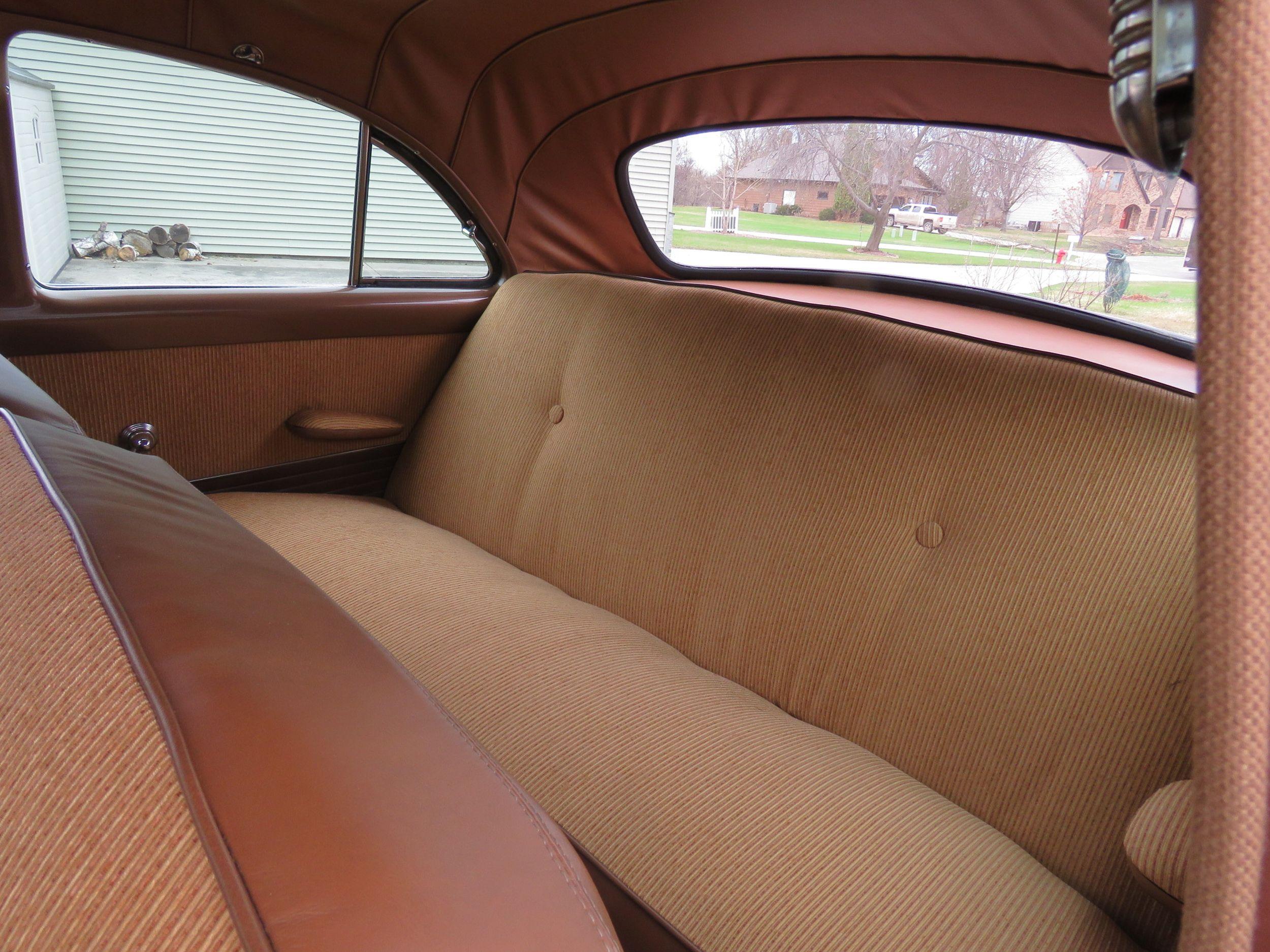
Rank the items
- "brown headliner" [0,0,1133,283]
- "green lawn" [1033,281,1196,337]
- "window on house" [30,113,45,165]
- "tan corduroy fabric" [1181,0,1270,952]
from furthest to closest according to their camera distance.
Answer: "window on house" [30,113,45,165]
"green lawn" [1033,281,1196,337]
"brown headliner" [0,0,1133,283]
"tan corduroy fabric" [1181,0,1270,952]

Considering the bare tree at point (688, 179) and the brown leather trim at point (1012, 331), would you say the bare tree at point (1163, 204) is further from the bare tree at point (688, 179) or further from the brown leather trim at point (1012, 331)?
the bare tree at point (688, 179)

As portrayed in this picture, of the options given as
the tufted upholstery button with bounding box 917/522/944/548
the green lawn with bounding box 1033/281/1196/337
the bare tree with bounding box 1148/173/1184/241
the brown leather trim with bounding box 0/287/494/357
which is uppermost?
the bare tree with bounding box 1148/173/1184/241

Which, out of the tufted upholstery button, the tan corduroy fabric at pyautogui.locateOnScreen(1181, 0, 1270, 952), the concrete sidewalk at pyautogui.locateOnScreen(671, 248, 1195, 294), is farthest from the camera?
the concrete sidewalk at pyautogui.locateOnScreen(671, 248, 1195, 294)

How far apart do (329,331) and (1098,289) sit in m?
1.80

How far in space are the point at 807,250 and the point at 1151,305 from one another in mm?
916

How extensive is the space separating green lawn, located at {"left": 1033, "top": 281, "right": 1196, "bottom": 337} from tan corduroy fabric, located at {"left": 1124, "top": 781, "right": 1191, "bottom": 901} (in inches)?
44.3

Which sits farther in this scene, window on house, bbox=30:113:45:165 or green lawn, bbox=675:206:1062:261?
green lawn, bbox=675:206:1062:261

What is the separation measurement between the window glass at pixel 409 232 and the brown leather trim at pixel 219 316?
0.08 metres

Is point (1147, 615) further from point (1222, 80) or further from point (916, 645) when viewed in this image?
point (1222, 80)

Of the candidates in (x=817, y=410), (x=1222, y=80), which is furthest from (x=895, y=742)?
(x=1222, y=80)

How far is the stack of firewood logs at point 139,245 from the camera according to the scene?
78.7 inches

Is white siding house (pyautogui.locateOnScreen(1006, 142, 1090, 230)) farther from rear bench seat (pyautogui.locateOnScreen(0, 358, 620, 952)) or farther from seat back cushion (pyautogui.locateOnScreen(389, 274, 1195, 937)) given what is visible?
rear bench seat (pyautogui.locateOnScreen(0, 358, 620, 952))

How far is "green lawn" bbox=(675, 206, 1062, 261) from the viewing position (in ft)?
6.57

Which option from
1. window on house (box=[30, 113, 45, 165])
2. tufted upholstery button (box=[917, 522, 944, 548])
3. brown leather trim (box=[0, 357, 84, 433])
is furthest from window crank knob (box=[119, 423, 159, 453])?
tufted upholstery button (box=[917, 522, 944, 548])
